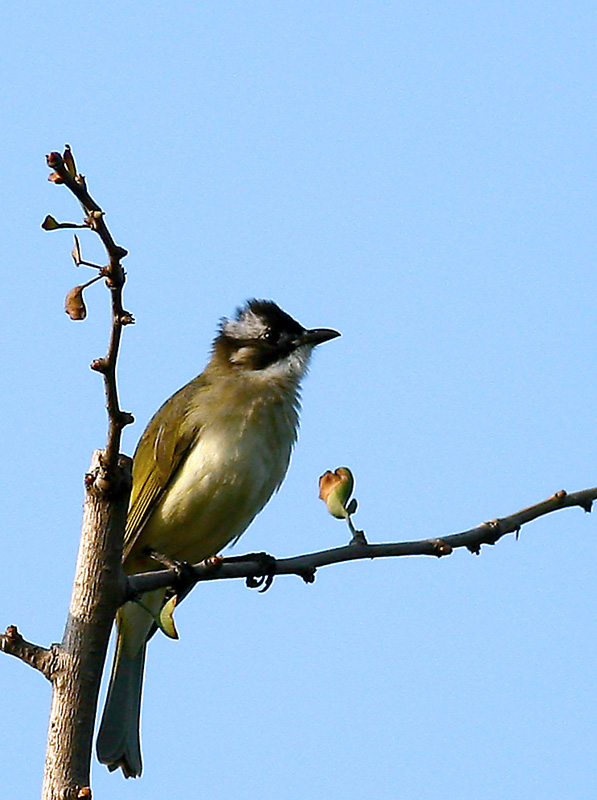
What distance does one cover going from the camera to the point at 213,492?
5711 millimetres

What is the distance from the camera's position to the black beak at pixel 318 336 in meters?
6.58

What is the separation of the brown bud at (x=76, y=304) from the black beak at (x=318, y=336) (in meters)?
3.90

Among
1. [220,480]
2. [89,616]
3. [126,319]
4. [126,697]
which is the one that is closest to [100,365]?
[126,319]

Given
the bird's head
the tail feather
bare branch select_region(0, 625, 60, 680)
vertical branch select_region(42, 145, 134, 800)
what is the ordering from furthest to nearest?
1. the bird's head
2. the tail feather
3. bare branch select_region(0, 625, 60, 680)
4. vertical branch select_region(42, 145, 134, 800)

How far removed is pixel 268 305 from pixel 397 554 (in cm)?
395

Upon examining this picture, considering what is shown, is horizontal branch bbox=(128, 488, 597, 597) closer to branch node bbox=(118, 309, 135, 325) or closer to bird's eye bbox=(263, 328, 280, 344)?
branch node bbox=(118, 309, 135, 325)

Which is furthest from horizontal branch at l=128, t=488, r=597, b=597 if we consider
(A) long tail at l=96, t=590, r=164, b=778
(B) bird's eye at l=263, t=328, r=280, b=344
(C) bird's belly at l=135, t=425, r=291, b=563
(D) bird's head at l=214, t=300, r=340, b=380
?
(B) bird's eye at l=263, t=328, r=280, b=344

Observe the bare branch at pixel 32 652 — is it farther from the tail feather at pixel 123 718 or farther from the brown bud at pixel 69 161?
the tail feather at pixel 123 718

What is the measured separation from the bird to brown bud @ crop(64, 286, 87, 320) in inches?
120

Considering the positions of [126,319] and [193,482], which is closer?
[126,319]

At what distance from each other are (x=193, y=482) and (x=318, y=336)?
130cm

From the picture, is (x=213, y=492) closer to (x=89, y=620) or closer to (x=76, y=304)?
(x=89, y=620)

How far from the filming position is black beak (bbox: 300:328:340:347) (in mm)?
6582

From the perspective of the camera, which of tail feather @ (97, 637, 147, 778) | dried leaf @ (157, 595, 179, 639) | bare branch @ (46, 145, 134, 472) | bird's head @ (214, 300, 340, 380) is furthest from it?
bird's head @ (214, 300, 340, 380)
